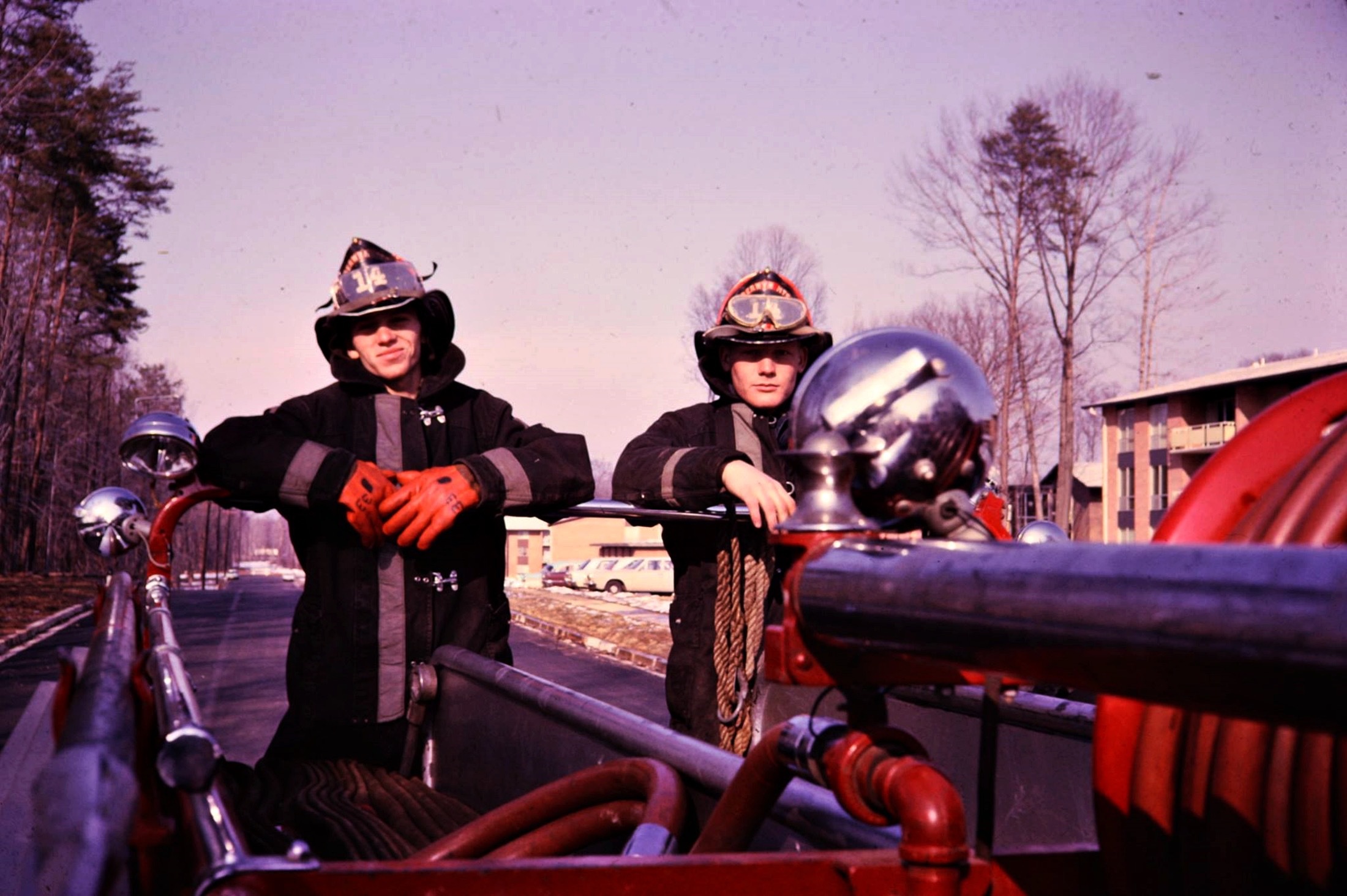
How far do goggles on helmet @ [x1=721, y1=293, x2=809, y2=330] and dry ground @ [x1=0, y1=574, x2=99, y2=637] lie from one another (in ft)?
69.9

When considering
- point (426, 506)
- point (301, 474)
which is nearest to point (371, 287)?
point (301, 474)

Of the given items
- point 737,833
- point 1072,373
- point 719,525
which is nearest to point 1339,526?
point 737,833

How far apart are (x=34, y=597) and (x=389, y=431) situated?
3525 centimetres

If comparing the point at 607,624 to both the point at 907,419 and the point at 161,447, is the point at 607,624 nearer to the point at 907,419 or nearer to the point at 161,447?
the point at 161,447

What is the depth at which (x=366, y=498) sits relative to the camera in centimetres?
345

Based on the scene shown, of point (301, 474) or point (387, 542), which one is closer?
point (301, 474)

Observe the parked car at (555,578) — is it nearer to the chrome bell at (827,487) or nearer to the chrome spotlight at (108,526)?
the chrome spotlight at (108,526)

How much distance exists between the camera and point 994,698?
4.19 feet

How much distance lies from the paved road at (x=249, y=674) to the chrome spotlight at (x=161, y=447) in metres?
4.23

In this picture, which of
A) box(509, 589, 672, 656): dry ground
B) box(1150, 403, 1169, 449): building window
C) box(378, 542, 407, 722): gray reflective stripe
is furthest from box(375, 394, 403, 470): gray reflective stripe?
box(1150, 403, 1169, 449): building window

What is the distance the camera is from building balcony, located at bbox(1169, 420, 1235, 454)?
5772 centimetres

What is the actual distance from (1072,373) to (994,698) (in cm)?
3809

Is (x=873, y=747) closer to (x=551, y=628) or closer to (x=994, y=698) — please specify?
(x=994, y=698)

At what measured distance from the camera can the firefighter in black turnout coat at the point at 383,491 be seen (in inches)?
139
